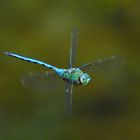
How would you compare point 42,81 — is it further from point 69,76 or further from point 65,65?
point 65,65

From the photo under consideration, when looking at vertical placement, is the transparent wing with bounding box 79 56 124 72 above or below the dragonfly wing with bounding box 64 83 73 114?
above

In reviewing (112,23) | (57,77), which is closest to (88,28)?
(112,23)

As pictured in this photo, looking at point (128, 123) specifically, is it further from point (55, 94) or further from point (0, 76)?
point (0, 76)

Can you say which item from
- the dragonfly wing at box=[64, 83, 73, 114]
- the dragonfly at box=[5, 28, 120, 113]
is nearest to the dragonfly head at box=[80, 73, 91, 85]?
the dragonfly at box=[5, 28, 120, 113]

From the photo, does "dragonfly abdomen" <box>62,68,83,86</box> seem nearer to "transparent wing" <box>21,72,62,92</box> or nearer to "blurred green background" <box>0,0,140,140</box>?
"transparent wing" <box>21,72,62,92</box>

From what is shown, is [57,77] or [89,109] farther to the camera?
[89,109]

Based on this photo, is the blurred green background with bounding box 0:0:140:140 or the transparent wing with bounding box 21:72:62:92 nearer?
the transparent wing with bounding box 21:72:62:92

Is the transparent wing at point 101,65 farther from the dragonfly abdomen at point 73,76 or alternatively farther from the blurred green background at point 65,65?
the blurred green background at point 65,65
